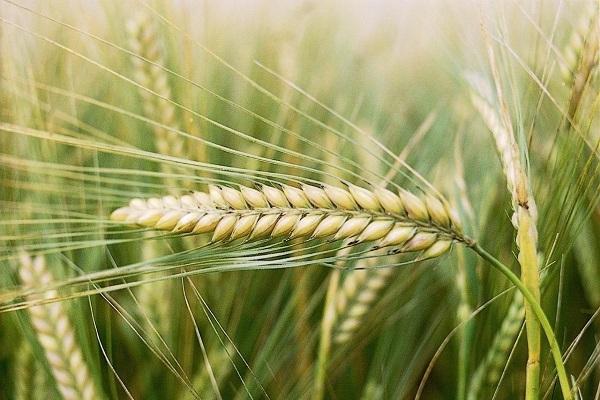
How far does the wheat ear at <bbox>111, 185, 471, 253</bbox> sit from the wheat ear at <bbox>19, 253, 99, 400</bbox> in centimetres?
17

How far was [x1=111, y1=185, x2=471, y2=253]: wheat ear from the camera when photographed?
38cm

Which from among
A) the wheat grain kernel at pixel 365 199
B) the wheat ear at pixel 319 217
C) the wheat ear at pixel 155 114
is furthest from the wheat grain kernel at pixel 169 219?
the wheat ear at pixel 155 114

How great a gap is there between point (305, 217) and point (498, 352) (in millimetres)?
214

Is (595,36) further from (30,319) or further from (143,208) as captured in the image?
(30,319)

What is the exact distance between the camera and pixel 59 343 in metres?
0.53

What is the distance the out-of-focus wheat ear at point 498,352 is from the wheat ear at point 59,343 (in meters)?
0.29

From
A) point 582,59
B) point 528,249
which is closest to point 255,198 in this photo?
point 528,249

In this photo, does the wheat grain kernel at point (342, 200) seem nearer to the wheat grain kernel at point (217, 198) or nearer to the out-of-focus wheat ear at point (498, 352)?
the wheat grain kernel at point (217, 198)

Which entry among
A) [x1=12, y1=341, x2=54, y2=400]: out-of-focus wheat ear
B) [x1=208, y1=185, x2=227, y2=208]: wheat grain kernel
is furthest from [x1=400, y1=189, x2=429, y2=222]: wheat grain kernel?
[x1=12, y1=341, x2=54, y2=400]: out-of-focus wheat ear

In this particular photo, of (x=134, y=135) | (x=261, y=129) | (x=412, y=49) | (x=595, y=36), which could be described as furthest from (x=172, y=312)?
(x=412, y=49)

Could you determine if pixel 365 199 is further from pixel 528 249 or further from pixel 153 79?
pixel 153 79

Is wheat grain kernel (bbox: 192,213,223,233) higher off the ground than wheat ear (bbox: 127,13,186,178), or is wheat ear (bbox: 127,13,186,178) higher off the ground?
wheat ear (bbox: 127,13,186,178)

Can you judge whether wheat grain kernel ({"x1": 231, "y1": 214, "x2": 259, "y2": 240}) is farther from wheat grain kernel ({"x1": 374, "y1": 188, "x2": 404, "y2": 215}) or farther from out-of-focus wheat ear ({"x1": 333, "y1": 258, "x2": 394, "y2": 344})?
out-of-focus wheat ear ({"x1": 333, "y1": 258, "x2": 394, "y2": 344})

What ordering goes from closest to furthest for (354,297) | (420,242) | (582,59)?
(420,242) < (582,59) < (354,297)
